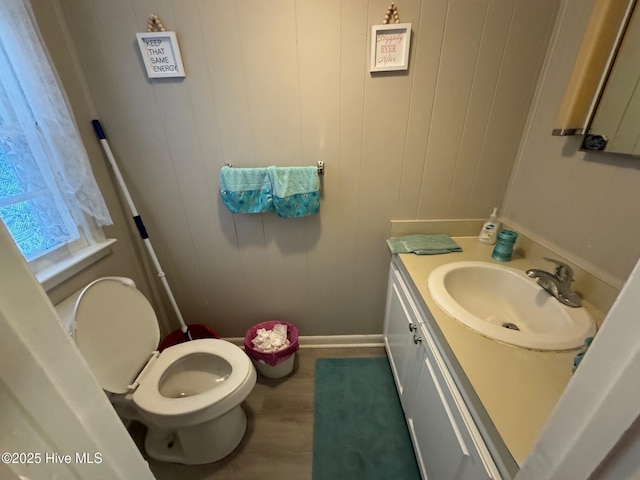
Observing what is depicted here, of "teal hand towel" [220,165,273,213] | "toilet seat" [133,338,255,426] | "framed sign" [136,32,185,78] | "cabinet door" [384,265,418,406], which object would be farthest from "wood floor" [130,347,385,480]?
"framed sign" [136,32,185,78]

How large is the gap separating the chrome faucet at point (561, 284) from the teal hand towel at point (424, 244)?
1.24 feet

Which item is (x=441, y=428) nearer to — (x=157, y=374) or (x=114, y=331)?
(x=157, y=374)

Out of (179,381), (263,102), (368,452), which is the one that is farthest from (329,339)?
(263,102)

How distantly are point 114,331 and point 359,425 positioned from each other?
1218 mm

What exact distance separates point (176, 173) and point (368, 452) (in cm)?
166

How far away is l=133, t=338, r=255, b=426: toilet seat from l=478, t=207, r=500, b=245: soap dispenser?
4.38 feet

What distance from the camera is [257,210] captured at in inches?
51.9

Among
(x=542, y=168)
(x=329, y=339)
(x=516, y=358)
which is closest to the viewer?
(x=516, y=358)

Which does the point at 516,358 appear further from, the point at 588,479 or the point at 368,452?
the point at 368,452

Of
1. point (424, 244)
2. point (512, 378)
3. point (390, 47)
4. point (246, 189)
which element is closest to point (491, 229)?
point (424, 244)

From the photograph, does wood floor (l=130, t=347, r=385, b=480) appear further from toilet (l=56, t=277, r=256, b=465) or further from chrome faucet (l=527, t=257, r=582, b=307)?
chrome faucet (l=527, t=257, r=582, b=307)

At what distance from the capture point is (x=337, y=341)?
179 cm

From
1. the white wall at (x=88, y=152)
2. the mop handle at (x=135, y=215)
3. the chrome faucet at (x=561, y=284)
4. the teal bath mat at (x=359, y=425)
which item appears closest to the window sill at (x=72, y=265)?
the white wall at (x=88, y=152)

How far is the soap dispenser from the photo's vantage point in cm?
134
